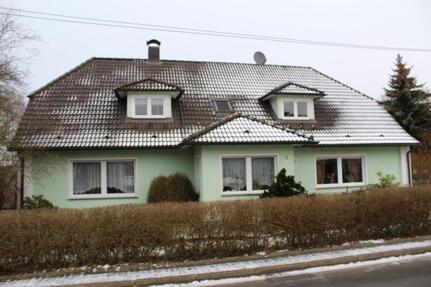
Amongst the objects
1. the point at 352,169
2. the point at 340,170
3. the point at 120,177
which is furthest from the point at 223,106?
the point at 352,169

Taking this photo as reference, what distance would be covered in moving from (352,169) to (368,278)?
9.55 meters

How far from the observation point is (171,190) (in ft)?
44.5

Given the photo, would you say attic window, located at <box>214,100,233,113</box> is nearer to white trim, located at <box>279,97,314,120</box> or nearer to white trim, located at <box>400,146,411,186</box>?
white trim, located at <box>279,97,314,120</box>

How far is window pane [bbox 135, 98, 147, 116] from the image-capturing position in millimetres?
15580

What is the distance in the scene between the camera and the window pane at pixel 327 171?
51.6 feet

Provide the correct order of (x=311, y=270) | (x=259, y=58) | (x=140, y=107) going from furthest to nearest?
1. (x=259, y=58)
2. (x=140, y=107)
3. (x=311, y=270)

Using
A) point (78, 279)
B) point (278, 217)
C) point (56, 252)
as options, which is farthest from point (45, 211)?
point (278, 217)

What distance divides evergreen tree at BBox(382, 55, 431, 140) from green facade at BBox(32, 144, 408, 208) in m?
24.4

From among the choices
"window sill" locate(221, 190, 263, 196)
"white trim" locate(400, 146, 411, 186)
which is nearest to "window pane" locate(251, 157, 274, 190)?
"window sill" locate(221, 190, 263, 196)

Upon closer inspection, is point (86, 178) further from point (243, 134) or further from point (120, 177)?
point (243, 134)

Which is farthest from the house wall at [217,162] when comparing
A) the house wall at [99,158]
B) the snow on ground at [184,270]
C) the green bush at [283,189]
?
the snow on ground at [184,270]

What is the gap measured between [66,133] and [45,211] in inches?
256

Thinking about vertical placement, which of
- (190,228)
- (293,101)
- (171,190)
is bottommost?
(190,228)

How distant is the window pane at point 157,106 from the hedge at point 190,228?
25.1 feet
